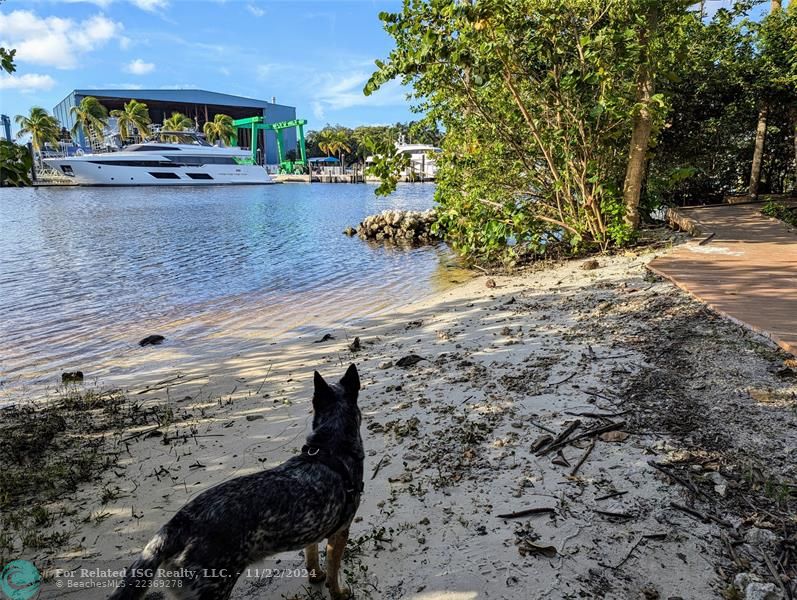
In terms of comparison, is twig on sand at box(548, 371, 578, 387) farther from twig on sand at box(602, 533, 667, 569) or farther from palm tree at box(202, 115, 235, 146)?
palm tree at box(202, 115, 235, 146)

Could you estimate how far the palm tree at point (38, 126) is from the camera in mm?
72125

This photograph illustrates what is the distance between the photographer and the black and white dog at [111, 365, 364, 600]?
203 centimetres

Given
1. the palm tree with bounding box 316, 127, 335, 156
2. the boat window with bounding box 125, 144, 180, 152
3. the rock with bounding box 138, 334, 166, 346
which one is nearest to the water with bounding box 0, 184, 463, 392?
the rock with bounding box 138, 334, 166, 346

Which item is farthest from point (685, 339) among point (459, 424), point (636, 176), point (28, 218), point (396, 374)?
point (28, 218)

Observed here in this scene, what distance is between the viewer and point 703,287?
6.66 metres

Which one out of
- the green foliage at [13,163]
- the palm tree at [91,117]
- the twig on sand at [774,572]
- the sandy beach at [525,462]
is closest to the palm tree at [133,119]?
the palm tree at [91,117]

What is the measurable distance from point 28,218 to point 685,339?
37885 millimetres

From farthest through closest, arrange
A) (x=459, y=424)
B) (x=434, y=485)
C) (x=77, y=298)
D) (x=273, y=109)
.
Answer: (x=273, y=109) → (x=77, y=298) → (x=459, y=424) → (x=434, y=485)

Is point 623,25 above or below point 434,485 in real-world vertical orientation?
above

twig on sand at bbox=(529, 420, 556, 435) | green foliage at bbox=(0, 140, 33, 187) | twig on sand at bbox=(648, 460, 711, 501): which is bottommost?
twig on sand at bbox=(529, 420, 556, 435)

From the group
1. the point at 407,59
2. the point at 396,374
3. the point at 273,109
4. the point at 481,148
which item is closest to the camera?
the point at 396,374

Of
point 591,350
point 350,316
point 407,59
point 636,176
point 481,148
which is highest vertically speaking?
point 407,59

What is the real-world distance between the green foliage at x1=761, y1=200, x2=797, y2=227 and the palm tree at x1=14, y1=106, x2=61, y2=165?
301ft

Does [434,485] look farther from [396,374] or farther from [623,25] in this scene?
[623,25]
